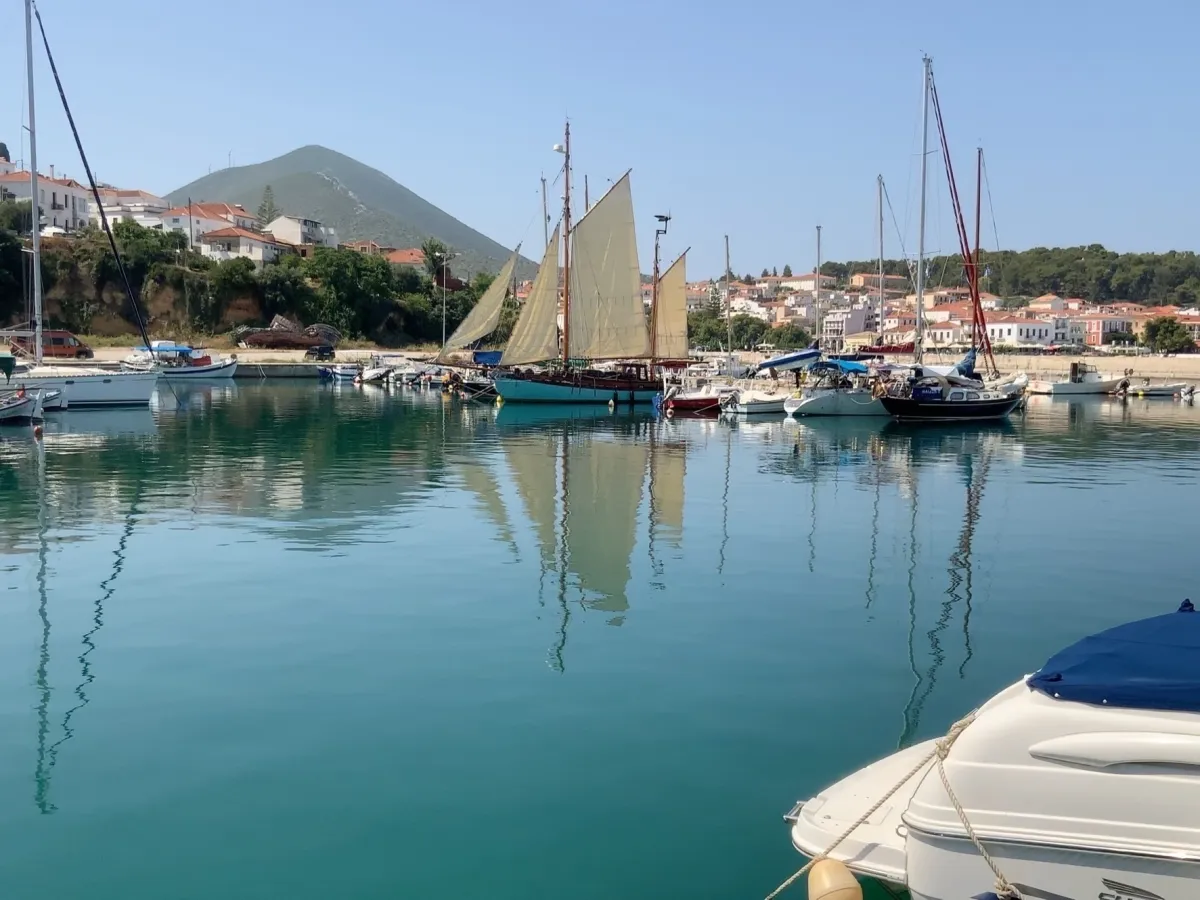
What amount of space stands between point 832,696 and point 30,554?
1201cm

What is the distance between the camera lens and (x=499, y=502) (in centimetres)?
2191

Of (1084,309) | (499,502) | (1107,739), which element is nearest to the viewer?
(1107,739)

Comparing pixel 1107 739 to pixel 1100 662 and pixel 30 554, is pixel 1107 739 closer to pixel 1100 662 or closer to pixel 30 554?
pixel 1100 662

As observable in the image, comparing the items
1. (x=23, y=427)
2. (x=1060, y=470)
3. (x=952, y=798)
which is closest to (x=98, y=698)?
(x=952, y=798)

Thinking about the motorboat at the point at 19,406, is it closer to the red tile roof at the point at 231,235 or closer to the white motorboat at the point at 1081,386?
the white motorboat at the point at 1081,386

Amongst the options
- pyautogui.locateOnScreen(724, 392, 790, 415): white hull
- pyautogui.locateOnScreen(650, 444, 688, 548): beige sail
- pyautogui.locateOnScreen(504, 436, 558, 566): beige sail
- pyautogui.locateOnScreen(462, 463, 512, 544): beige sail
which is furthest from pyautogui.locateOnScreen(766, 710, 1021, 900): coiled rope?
pyautogui.locateOnScreen(724, 392, 790, 415): white hull

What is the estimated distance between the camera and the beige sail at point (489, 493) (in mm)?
18750

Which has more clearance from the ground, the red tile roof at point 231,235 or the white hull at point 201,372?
the red tile roof at point 231,235

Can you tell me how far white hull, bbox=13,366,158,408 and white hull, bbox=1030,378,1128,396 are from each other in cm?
5490

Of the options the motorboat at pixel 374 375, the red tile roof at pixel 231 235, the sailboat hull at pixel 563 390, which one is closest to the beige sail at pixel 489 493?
the sailboat hull at pixel 563 390

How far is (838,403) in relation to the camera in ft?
157

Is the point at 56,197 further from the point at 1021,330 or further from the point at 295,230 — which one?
the point at 1021,330

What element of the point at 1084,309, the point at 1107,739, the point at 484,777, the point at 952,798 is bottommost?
the point at 484,777

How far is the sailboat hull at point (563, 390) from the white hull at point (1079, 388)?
31169mm
